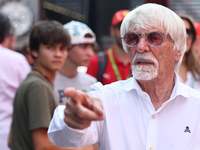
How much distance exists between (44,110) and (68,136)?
0.96 meters

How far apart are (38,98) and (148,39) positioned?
3.43 feet

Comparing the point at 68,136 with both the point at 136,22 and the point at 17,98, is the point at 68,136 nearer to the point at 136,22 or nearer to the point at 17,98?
the point at 136,22

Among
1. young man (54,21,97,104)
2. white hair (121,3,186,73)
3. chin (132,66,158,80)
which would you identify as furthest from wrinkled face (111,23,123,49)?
chin (132,66,158,80)

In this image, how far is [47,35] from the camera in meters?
3.26

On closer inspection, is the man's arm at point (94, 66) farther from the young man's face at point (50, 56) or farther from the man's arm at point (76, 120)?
the man's arm at point (76, 120)

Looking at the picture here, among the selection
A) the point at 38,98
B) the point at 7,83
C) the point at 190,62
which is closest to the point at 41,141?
the point at 38,98

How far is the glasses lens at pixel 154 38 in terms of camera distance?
224 centimetres

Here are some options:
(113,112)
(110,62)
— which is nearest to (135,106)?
(113,112)

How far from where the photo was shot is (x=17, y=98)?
114 inches

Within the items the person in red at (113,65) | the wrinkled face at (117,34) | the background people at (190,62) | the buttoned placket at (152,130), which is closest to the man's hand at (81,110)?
the buttoned placket at (152,130)

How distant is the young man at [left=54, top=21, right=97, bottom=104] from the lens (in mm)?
4079

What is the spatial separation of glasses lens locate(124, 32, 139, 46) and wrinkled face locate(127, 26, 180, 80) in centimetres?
3

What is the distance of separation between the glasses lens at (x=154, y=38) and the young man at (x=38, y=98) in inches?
40.4

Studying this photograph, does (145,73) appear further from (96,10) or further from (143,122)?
(96,10)
